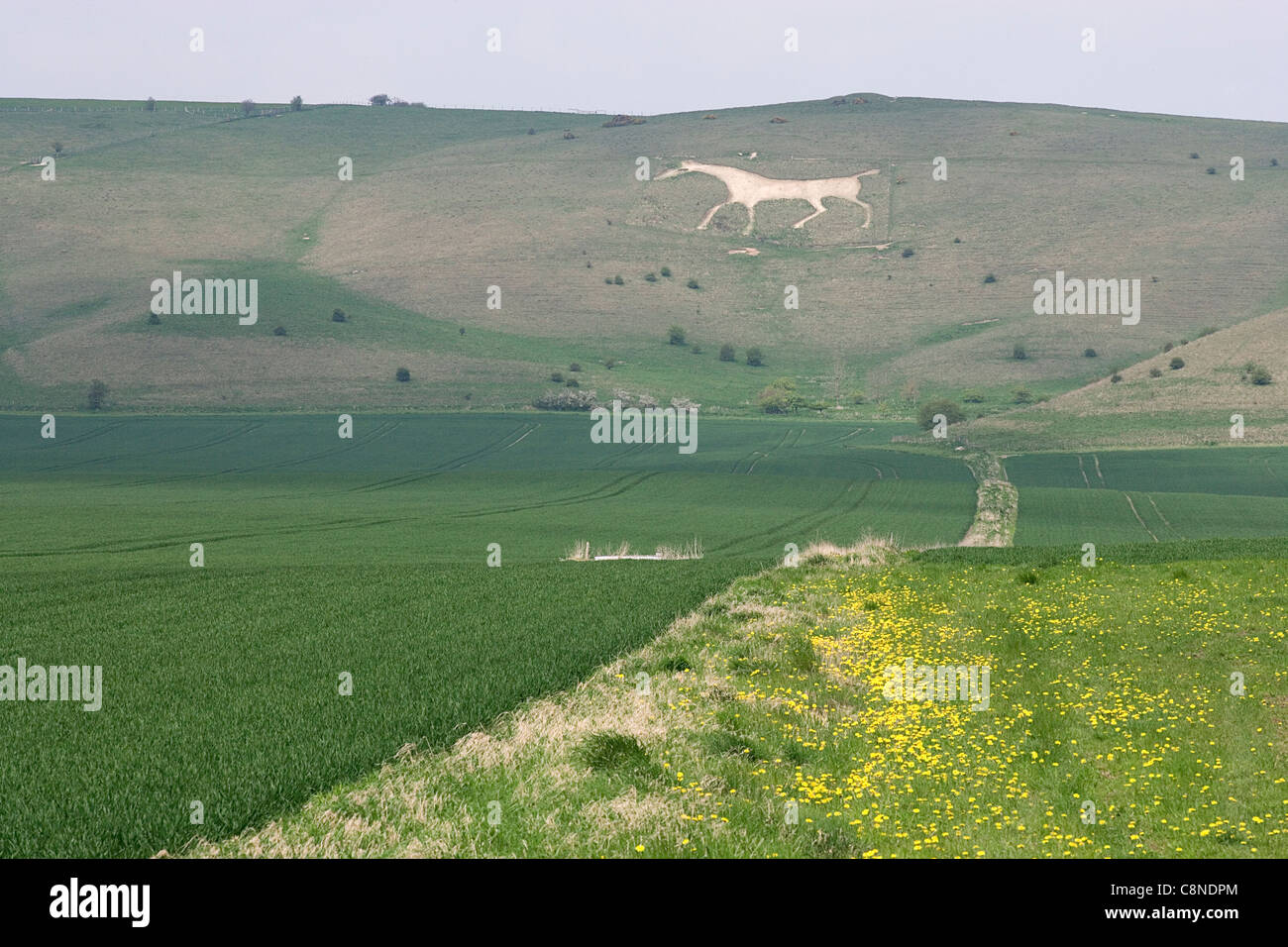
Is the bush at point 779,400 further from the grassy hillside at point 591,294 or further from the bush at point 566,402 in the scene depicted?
the bush at point 566,402

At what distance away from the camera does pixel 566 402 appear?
130125mm

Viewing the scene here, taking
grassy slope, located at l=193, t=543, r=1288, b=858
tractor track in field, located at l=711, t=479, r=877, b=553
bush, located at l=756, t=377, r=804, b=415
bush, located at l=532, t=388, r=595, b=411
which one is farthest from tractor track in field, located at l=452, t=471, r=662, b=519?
bush, located at l=756, t=377, r=804, b=415

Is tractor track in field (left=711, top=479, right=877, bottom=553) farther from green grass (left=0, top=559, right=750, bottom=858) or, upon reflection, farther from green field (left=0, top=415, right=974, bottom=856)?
green grass (left=0, top=559, right=750, bottom=858)

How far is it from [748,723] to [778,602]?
41.8 feet

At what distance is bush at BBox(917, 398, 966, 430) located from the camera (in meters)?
118

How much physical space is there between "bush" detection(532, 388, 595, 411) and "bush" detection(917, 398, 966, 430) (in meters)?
36.6

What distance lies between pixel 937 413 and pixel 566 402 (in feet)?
134

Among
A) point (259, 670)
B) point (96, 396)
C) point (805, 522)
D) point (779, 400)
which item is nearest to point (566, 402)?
point (779, 400)

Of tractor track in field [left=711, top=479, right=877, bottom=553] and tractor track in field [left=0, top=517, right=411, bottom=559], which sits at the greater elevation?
tractor track in field [left=0, top=517, right=411, bottom=559]

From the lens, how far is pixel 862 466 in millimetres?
91125

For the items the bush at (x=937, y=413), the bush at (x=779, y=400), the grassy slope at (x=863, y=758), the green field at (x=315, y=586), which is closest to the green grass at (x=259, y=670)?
the green field at (x=315, y=586)

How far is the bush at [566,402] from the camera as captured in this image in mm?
129500

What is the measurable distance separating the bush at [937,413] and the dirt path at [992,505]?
20705 mm
